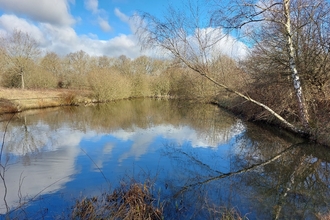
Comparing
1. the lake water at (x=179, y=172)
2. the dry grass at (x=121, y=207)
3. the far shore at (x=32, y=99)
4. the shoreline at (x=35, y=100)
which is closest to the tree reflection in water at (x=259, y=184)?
the lake water at (x=179, y=172)

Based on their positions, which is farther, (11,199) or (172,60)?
(172,60)

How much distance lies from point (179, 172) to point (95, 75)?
27335mm

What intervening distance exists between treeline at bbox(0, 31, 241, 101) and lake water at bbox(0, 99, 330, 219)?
7.50 metres

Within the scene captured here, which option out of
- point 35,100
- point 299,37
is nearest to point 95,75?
point 35,100

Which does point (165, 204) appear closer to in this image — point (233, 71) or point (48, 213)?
point (48, 213)

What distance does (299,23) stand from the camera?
956 cm

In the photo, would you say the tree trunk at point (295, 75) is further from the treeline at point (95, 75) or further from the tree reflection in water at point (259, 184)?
the treeline at point (95, 75)

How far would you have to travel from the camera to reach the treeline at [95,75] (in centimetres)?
2846

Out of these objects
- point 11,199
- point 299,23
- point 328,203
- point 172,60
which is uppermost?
point 299,23

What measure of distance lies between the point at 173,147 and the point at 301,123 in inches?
234

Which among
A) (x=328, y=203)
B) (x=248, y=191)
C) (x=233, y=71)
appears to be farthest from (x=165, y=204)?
(x=233, y=71)

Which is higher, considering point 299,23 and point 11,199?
point 299,23

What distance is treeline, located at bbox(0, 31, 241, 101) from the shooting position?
28459 millimetres

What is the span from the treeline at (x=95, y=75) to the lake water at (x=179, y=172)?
750cm
